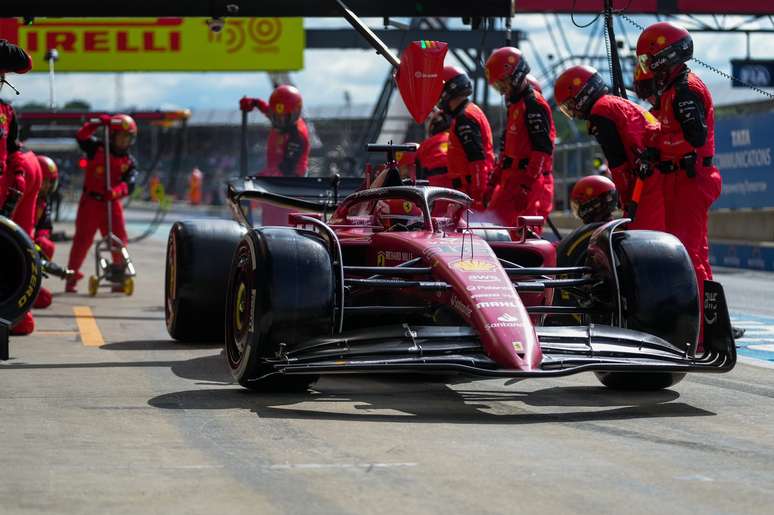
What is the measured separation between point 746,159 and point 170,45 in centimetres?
1677

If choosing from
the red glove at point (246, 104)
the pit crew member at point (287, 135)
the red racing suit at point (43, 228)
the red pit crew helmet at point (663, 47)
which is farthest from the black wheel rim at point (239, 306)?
the pit crew member at point (287, 135)

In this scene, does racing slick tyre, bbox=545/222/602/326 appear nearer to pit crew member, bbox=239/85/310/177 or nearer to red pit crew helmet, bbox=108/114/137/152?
A: pit crew member, bbox=239/85/310/177

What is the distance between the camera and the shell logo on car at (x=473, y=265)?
6.93 metres

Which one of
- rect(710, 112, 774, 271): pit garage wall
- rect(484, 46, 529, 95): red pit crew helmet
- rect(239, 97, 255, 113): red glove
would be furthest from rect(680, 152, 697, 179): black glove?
rect(710, 112, 774, 271): pit garage wall

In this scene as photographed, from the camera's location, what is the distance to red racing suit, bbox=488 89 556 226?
1078 cm

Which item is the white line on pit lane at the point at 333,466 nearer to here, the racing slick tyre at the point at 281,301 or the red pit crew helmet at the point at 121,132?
the racing slick tyre at the point at 281,301

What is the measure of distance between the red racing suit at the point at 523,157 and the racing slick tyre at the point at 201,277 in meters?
2.22

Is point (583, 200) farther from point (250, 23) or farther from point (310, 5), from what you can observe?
point (250, 23)

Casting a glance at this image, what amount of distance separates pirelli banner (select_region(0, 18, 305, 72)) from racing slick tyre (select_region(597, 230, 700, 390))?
2588cm

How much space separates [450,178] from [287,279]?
189 inches

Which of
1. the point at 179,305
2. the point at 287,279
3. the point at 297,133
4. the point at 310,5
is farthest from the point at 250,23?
the point at 287,279

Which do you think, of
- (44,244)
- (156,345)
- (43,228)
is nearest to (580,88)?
(156,345)

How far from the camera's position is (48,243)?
46.9 ft

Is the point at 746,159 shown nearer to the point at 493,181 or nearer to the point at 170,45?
the point at 493,181
